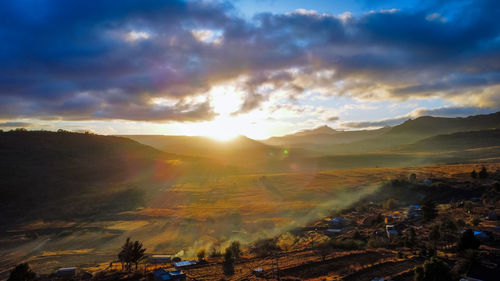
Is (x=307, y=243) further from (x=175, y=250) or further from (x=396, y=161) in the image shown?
(x=396, y=161)

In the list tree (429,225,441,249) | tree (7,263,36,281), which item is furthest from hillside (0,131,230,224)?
tree (429,225,441,249)

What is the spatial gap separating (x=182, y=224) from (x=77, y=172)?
2006 inches

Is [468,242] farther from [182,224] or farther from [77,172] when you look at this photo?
[77,172]

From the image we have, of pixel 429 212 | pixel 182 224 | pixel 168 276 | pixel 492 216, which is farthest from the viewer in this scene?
pixel 182 224

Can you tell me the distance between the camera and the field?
34719mm

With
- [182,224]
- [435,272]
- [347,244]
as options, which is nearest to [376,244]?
[347,244]

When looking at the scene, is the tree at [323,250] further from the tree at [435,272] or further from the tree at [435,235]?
the tree at [435,272]

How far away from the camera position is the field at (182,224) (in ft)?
114

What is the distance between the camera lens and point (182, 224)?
4544cm

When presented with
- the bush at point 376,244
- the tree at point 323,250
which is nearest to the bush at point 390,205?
the bush at point 376,244

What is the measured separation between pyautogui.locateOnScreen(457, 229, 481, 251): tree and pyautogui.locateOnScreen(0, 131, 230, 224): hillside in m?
56.8

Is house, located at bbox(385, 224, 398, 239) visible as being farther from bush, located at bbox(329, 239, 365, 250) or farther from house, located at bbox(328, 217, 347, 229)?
house, located at bbox(328, 217, 347, 229)

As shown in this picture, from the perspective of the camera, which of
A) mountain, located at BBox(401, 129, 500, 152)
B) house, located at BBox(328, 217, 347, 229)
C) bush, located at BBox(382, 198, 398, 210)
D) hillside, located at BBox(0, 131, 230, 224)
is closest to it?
house, located at BBox(328, 217, 347, 229)

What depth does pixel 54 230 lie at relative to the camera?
147ft
